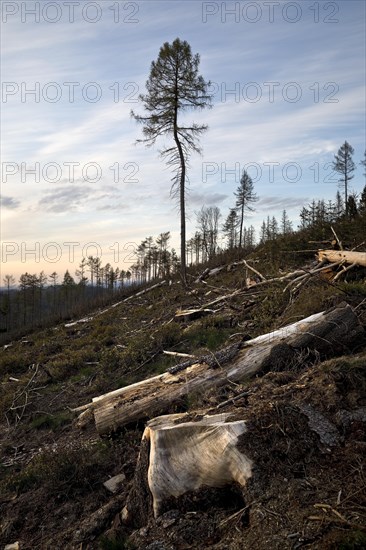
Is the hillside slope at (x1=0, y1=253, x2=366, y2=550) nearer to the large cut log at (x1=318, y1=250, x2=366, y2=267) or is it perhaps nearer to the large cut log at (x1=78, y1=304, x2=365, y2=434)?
the large cut log at (x1=78, y1=304, x2=365, y2=434)

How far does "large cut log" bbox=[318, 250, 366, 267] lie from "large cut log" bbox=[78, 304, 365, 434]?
3756 millimetres

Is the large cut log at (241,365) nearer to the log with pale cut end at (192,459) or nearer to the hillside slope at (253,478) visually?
the hillside slope at (253,478)

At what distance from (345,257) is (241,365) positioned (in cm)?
534

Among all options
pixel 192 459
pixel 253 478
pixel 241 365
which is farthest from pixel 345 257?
pixel 253 478

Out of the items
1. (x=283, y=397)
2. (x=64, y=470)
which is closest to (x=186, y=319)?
(x=64, y=470)

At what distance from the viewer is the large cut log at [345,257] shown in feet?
28.9

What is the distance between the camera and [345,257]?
30.4 feet

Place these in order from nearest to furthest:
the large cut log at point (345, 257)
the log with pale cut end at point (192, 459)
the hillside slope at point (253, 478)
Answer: the hillside slope at point (253, 478) → the log with pale cut end at point (192, 459) → the large cut log at point (345, 257)

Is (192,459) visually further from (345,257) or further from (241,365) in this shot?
(345,257)

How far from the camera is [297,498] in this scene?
271 centimetres

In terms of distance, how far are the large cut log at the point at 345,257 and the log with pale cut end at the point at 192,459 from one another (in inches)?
257

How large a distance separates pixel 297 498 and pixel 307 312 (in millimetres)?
4589

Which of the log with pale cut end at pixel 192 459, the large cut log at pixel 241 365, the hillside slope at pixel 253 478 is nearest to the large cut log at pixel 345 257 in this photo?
the hillside slope at pixel 253 478

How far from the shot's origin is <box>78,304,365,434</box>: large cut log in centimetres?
511
